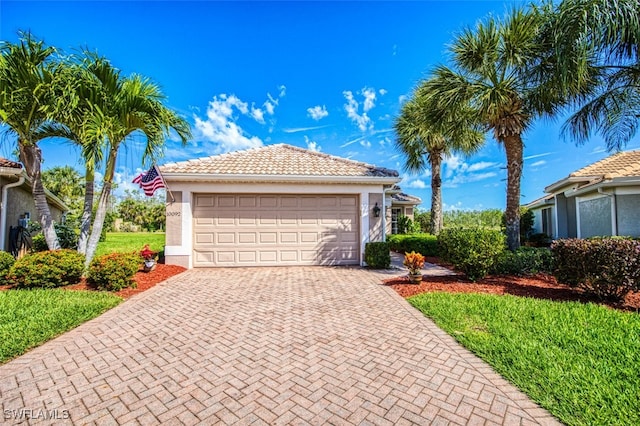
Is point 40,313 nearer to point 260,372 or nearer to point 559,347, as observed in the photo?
point 260,372

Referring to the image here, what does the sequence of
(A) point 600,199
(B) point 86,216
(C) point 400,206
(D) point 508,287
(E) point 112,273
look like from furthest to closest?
(C) point 400,206 < (A) point 600,199 < (B) point 86,216 < (D) point 508,287 < (E) point 112,273

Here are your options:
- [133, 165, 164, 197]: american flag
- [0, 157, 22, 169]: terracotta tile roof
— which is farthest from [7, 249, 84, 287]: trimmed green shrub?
[0, 157, 22, 169]: terracotta tile roof

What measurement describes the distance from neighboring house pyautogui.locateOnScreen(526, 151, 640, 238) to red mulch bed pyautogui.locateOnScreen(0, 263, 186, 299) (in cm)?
1593

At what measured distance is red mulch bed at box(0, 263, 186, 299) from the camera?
6.82 m

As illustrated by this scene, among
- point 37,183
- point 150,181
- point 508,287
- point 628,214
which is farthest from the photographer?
point 628,214

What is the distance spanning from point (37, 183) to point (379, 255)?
1014 cm

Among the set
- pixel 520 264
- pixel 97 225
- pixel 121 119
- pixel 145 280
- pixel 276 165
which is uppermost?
pixel 121 119

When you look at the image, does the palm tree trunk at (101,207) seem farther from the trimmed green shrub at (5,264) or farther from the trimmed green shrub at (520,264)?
the trimmed green shrub at (520,264)

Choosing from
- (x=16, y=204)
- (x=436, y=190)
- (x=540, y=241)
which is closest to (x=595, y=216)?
(x=540, y=241)

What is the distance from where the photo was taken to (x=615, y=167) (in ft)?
41.8

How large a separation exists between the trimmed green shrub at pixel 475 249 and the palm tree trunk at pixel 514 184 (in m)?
2.12

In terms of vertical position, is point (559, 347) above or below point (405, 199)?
below

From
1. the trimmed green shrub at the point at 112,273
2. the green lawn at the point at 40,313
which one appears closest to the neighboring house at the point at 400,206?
the trimmed green shrub at the point at 112,273

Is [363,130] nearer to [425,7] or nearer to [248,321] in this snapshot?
[425,7]
